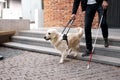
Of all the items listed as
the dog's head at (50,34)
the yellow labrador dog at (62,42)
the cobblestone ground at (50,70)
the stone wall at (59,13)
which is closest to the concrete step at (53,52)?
the cobblestone ground at (50,70)

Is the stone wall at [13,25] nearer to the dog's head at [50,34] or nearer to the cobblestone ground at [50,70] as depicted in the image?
the cobblestone ground at [50,70]

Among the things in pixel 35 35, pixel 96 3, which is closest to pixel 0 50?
pixel 35 35

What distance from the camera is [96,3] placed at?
19.6ft

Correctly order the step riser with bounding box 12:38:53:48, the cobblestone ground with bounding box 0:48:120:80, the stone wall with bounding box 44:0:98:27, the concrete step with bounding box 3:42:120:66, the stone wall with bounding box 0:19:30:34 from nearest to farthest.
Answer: the cobblestone ground with bounding box 0:48:120:80, the concrete step with bounding box 3:42:120:66, the step riser with bounding box 12:38:53:48, the stone wall with bounding box 0:19:30:34, the stone wall with bounding box 44:0:98:27

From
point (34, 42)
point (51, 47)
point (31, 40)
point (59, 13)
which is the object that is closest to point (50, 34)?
point (51, 47)

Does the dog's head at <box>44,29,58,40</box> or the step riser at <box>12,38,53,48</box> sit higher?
the dog's head at <box>44,29,58,40</box>

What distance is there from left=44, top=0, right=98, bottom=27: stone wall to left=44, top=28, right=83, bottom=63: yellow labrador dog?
11.2ft

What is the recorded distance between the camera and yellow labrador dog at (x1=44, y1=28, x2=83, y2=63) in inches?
241

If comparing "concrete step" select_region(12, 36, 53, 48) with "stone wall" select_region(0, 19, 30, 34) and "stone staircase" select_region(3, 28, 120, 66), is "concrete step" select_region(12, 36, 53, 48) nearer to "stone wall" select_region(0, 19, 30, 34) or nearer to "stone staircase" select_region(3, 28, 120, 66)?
"stone staircase" select_region(3, 28, 120, 66)

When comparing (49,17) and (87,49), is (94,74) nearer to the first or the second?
(87,49)

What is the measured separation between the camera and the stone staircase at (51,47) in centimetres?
603

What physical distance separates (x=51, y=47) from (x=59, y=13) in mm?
3091

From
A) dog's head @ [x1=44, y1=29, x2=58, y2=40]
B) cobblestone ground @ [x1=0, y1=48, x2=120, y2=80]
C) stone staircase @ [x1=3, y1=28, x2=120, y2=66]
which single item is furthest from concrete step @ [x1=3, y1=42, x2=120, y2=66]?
dog's head @ [x1=44, y1=29, x2=58, y2=40]

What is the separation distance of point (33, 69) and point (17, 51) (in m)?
2.45
